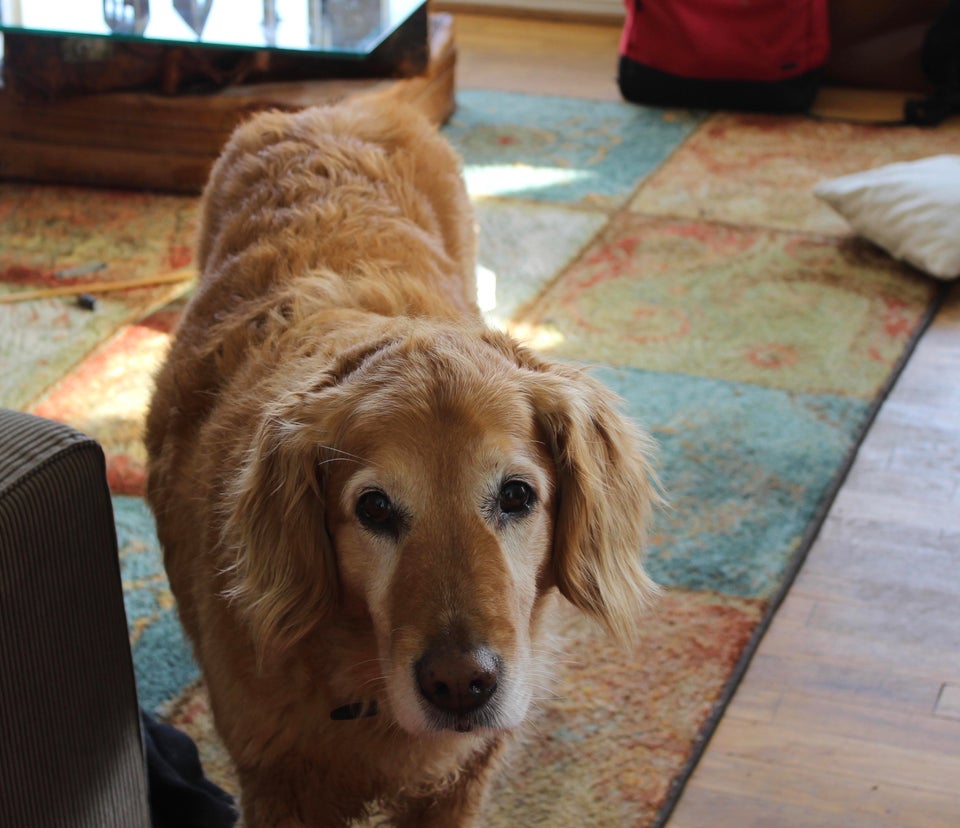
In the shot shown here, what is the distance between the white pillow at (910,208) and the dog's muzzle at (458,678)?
2.49 m

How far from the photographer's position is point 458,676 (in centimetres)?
118

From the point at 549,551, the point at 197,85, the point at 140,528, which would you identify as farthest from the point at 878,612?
the point at 197,85

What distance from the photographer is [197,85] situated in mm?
3779

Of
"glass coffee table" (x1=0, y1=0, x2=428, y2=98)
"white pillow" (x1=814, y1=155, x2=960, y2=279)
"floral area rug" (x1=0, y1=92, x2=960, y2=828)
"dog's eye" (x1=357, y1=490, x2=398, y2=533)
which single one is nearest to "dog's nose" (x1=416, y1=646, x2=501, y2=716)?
"dog's eye" (x1=357, y1=490, x2=398, y2=533)

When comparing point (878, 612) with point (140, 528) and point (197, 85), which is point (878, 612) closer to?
point (140, 528)

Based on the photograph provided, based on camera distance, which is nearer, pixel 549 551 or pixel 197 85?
pixel 549 551

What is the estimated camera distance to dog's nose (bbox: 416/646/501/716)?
1.18 metres

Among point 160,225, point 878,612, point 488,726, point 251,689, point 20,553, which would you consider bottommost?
point 160,225

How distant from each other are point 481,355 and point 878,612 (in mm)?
1142

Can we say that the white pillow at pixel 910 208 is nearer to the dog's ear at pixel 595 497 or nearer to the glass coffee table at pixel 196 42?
the glass coffee table at pixel 196 42

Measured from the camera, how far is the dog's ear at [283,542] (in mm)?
1324

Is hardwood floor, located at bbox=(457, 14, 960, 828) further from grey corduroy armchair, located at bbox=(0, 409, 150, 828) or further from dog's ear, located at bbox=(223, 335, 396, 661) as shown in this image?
grey corduroy armchair, located at bbox=(0, 409, 150, 828)

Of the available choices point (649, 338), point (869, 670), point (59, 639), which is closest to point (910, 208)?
point (649, 338)

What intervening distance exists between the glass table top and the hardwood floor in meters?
1.66
